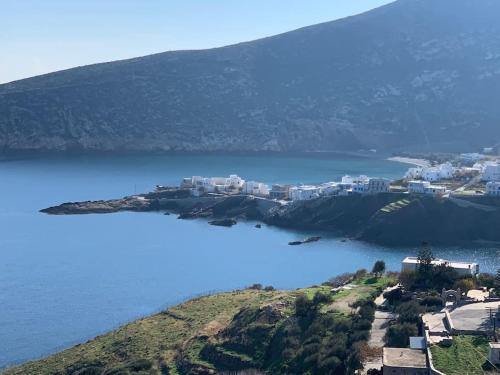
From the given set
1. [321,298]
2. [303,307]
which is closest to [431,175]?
[321,298]

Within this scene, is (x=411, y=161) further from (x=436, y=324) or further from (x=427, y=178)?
(x=436, y=324)

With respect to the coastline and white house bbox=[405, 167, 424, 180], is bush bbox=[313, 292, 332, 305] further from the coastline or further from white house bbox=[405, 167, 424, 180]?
the coastline

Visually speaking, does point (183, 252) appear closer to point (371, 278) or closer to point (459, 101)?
point (371, 278)

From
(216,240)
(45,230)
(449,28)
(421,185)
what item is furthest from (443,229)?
(449,28)

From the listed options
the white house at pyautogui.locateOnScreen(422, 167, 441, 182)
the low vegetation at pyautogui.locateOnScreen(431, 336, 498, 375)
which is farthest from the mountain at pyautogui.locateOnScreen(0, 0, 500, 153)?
the low vegetation at pyautogui.locateOnScreen(431, 336, 498, 375)

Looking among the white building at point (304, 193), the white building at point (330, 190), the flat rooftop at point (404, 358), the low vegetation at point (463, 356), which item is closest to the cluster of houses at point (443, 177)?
the white building at point (330, 190)

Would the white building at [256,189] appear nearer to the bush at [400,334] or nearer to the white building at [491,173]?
the white building at [491,173]
